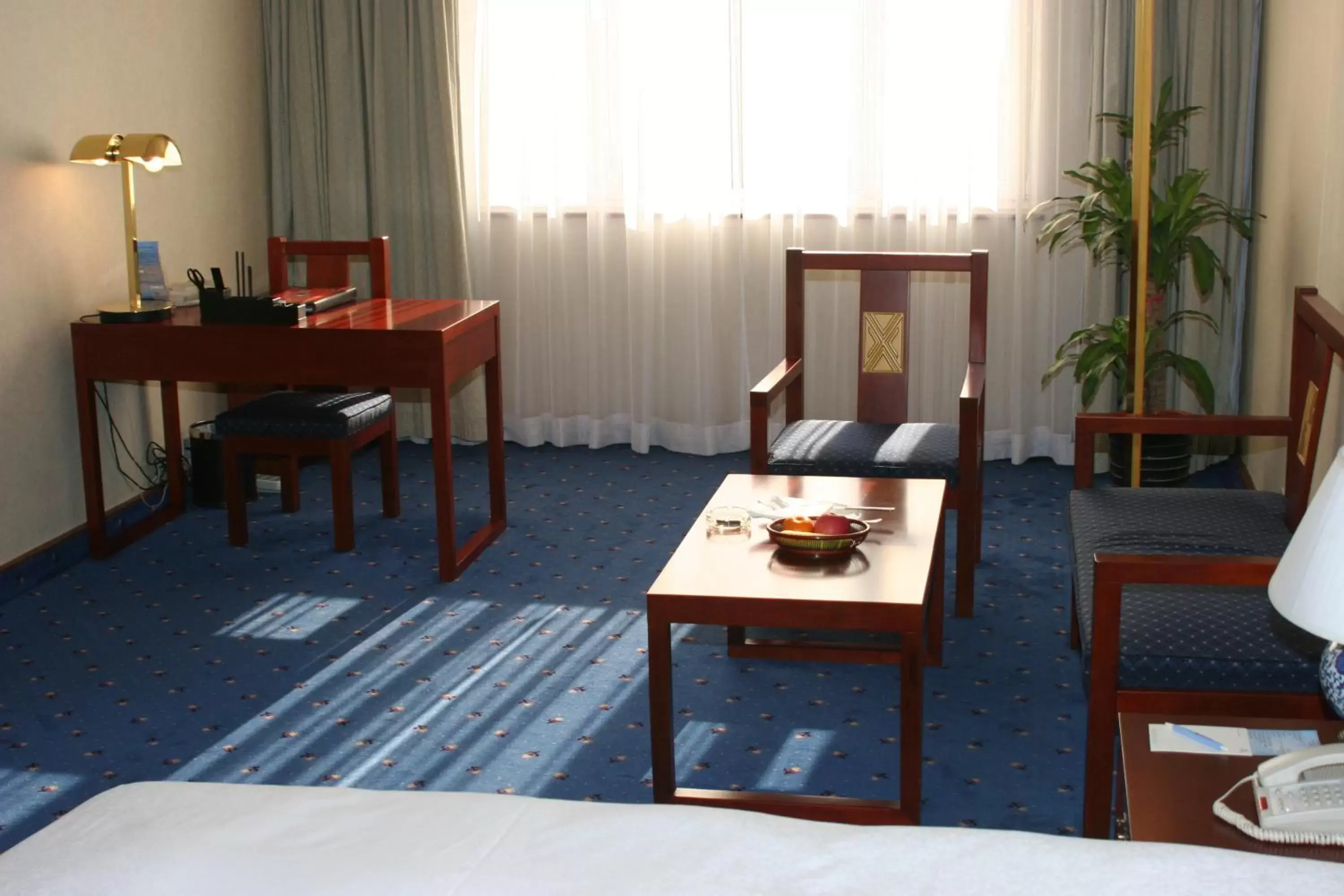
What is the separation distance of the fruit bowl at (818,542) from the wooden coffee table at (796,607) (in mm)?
25

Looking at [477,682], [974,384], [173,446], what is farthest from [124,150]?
[974,384]

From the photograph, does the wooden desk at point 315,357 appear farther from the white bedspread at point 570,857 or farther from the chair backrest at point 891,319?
the white bedspread at point 570,857

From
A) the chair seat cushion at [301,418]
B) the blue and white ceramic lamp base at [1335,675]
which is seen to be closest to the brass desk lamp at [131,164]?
the chair seat cushion at [301,418]

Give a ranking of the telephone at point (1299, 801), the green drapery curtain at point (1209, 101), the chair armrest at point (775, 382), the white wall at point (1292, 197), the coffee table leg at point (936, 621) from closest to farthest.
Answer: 1. the telephone at point (1299, 801)
2. the coffee table leg at point (936, 621)
3. the white wall at point (1292, 197)
4. the chair armrest at point (775, 382)
5. the green drapery curtain at point (1209, 101)

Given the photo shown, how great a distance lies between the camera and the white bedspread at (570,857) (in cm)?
150

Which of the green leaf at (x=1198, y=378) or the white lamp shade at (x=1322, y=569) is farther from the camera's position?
the green leaf at (x=1198, y=378)

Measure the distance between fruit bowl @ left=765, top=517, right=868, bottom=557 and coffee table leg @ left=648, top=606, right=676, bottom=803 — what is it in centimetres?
34

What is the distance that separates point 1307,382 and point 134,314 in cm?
321

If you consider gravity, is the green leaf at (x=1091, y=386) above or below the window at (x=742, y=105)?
below

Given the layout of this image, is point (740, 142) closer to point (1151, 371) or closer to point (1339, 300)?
point (1151, 371)

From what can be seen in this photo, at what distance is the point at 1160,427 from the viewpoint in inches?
135

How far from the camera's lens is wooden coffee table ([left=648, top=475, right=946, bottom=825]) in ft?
8.73

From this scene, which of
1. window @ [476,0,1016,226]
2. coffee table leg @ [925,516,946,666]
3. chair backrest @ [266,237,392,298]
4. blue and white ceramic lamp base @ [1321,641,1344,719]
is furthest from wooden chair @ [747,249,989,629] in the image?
blue and white ceramic lamp base @ [1321,641,1344,719]

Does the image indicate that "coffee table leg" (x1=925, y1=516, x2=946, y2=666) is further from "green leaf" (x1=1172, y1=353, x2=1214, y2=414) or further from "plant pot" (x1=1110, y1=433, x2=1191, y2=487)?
"green leaf" (x1=1172, y1=353, x2=1214, y2=414)
